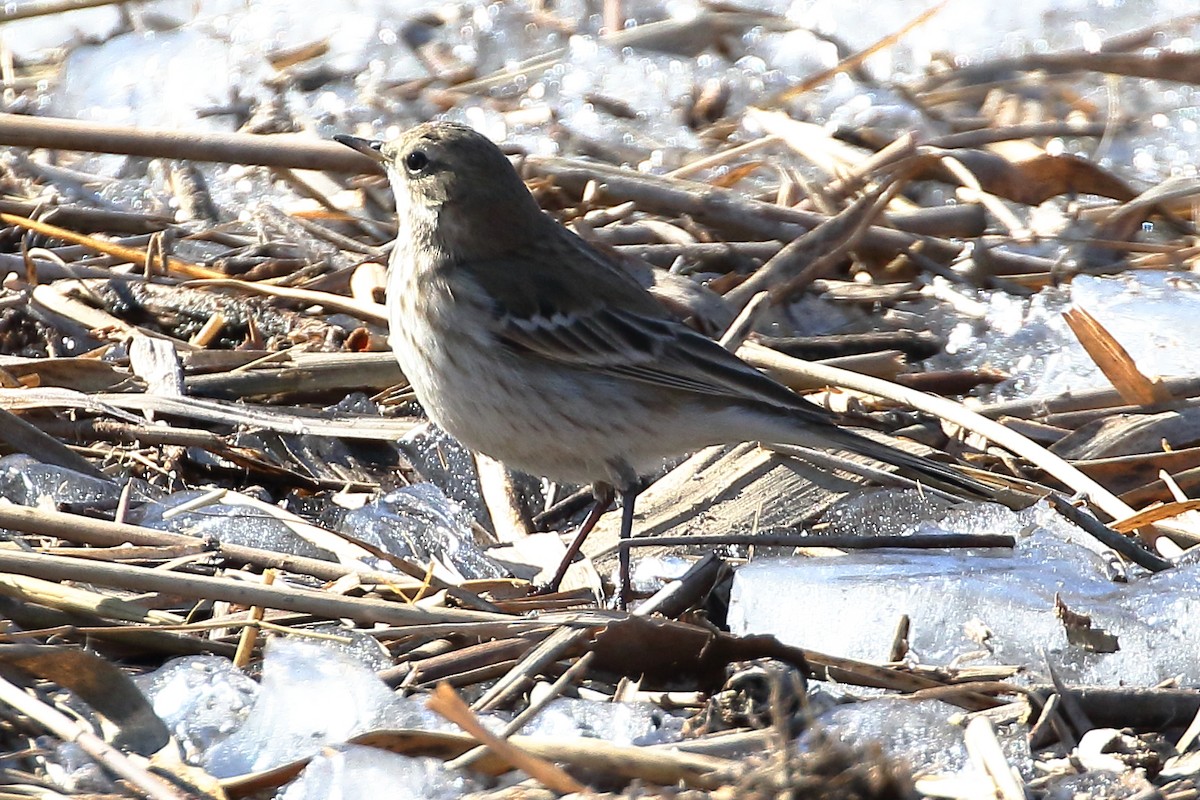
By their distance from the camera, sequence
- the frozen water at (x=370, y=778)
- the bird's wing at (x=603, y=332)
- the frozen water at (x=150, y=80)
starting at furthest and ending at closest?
the frozen water at (x=150, y=80)
the bird's wing at (x=603, y=332)
the frozen water at (x=370, y=778)

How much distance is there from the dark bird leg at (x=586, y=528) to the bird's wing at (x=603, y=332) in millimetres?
393

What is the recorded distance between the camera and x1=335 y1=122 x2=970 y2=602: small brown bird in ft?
15.7

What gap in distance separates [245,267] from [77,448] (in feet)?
4.56

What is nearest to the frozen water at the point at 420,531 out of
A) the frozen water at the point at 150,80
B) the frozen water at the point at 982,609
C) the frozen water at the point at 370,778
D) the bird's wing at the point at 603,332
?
the bird's wing at the point at 603,332

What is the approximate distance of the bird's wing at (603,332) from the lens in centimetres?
489

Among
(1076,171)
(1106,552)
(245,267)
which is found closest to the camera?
(1106,552)

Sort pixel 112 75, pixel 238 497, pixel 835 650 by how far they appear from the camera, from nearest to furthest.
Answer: pixel 835 650 → pixel 238 497 → pixel 112 75

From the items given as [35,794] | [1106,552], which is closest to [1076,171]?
[1106,552]

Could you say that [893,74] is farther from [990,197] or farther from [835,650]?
[835,650]

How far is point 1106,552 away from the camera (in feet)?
14.0

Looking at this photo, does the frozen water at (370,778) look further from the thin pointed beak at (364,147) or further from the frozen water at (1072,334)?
the frozen water at (1072,334)

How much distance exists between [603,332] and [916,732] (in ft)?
6.84

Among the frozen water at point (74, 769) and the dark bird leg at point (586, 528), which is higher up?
the frozen water at point (74, 769)

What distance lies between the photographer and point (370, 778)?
9.82 ft
